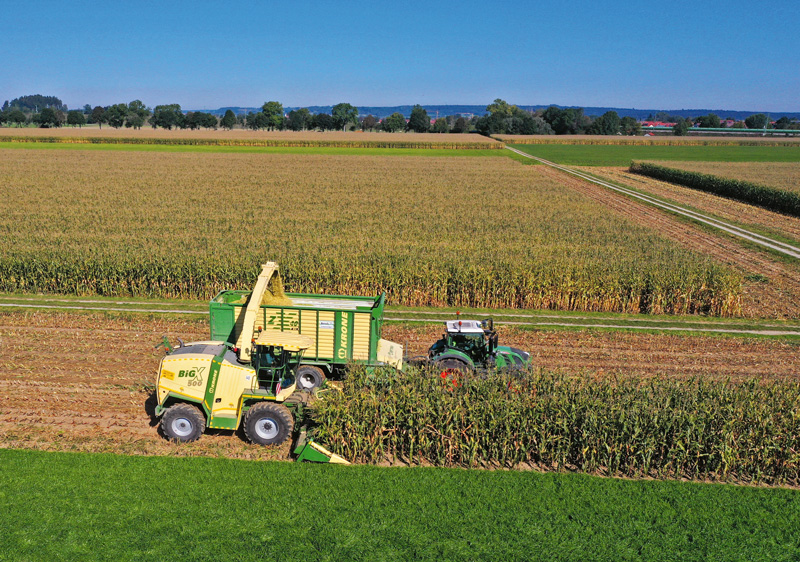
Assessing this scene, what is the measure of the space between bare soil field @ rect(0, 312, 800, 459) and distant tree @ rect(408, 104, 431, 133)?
167 metres

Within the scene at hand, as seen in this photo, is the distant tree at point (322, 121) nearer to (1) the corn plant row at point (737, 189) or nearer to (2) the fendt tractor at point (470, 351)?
(1) the corn plant row at point (737, 189)

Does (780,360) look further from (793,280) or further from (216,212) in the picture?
(216,212)

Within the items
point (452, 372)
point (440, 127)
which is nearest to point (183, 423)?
point (452, 372)

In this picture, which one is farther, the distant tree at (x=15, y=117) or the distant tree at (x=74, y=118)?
the distant tree at (x=74, y=118)

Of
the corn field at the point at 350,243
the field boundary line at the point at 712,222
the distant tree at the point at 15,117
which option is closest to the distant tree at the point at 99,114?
the distant tree at the point at 15,117

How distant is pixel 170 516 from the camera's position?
10344mm

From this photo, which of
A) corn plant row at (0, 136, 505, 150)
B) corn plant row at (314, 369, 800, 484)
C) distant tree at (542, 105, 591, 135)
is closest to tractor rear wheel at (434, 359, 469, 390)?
corn plant row at (314, 369, 800, 484)

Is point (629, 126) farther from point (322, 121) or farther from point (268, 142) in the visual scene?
point (268, 142)

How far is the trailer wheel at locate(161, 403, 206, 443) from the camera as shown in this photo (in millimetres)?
12984

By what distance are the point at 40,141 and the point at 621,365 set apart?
384 feet

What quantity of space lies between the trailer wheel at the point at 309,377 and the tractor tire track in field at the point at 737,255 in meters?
18.4

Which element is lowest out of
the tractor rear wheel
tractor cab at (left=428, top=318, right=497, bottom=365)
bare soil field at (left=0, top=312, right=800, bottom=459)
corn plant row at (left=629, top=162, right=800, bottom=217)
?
bare soil field at (left=0, top=312, right=800, bottom=459)

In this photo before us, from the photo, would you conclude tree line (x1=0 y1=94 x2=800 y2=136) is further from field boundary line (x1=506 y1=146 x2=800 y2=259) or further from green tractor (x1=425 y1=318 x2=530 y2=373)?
green tractor (x1=425 y1=318 x2=530 y2=373)

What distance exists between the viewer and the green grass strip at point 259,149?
94.7m
